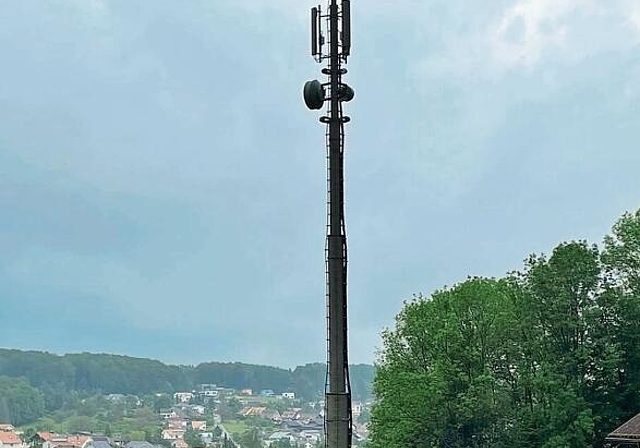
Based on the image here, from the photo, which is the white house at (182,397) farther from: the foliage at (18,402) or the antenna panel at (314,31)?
the antenna panel at (314,31)

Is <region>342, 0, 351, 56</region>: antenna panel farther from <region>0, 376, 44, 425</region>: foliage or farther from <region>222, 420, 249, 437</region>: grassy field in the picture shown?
<region>222, 420, 249, 437</region>: grassy field

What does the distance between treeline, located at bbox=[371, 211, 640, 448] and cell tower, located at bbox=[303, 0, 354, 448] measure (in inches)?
494

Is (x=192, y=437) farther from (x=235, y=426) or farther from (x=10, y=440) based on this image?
(x=10, y=440)

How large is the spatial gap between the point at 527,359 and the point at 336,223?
13900mm

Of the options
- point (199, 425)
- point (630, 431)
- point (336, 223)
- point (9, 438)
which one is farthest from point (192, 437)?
point (336, 223)

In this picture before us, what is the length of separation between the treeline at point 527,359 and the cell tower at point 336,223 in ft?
41.1

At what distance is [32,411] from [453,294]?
29.4ft

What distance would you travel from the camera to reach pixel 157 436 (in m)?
11.9

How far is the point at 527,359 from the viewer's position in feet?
55.5

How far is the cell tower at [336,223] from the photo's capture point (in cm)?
375

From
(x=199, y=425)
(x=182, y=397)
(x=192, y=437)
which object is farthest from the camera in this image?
(x=182, y=397)

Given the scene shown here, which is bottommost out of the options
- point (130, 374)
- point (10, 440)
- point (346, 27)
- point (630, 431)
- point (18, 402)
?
point (10, 440)

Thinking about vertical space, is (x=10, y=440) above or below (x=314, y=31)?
below

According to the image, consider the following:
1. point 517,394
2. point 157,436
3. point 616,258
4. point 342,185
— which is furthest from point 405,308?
point 342,185
